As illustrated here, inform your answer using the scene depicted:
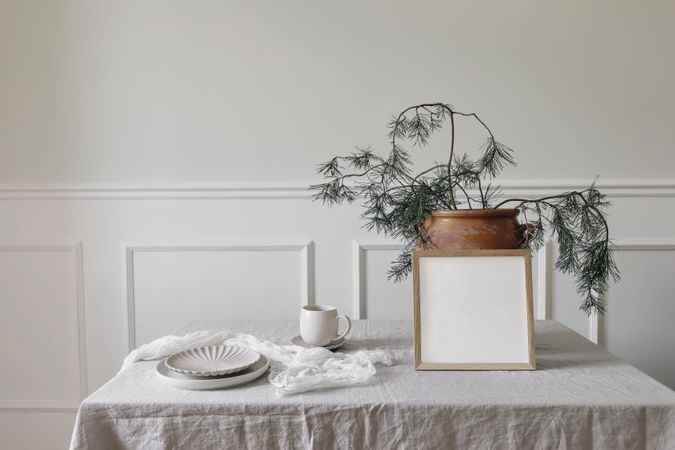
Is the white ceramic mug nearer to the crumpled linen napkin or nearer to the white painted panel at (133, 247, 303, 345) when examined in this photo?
the crumpled linen napkin

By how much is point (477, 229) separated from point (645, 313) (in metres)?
1.14

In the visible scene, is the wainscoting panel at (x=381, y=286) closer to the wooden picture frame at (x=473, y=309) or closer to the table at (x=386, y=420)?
the wooden picture frame at (x=473, y=309)

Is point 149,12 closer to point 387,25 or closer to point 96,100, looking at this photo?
point 96,100

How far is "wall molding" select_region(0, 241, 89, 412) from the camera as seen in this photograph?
6.09 feet

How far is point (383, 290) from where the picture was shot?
1.83 metres

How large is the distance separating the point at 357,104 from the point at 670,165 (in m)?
1.06

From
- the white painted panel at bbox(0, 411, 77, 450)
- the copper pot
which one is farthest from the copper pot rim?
the white painted panel at bbox(0, 411, 77, 450)

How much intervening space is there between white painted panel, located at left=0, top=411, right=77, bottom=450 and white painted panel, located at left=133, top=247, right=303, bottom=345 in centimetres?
43

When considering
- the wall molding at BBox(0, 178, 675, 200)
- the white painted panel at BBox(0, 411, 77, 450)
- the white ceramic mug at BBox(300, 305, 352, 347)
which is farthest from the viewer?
the white painted panel at BBox(0, 411, 77, 450)

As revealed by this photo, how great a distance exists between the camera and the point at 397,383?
920mm

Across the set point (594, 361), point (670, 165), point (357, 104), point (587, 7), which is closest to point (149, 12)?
point (357, 104)

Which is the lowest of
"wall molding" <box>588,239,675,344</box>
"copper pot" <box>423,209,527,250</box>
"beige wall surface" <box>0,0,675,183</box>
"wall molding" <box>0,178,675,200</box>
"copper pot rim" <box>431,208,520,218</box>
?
"wall molding" <box>588,239,675,344</box>

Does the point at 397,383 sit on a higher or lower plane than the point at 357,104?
lower

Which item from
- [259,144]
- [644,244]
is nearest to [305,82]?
[259,144]
